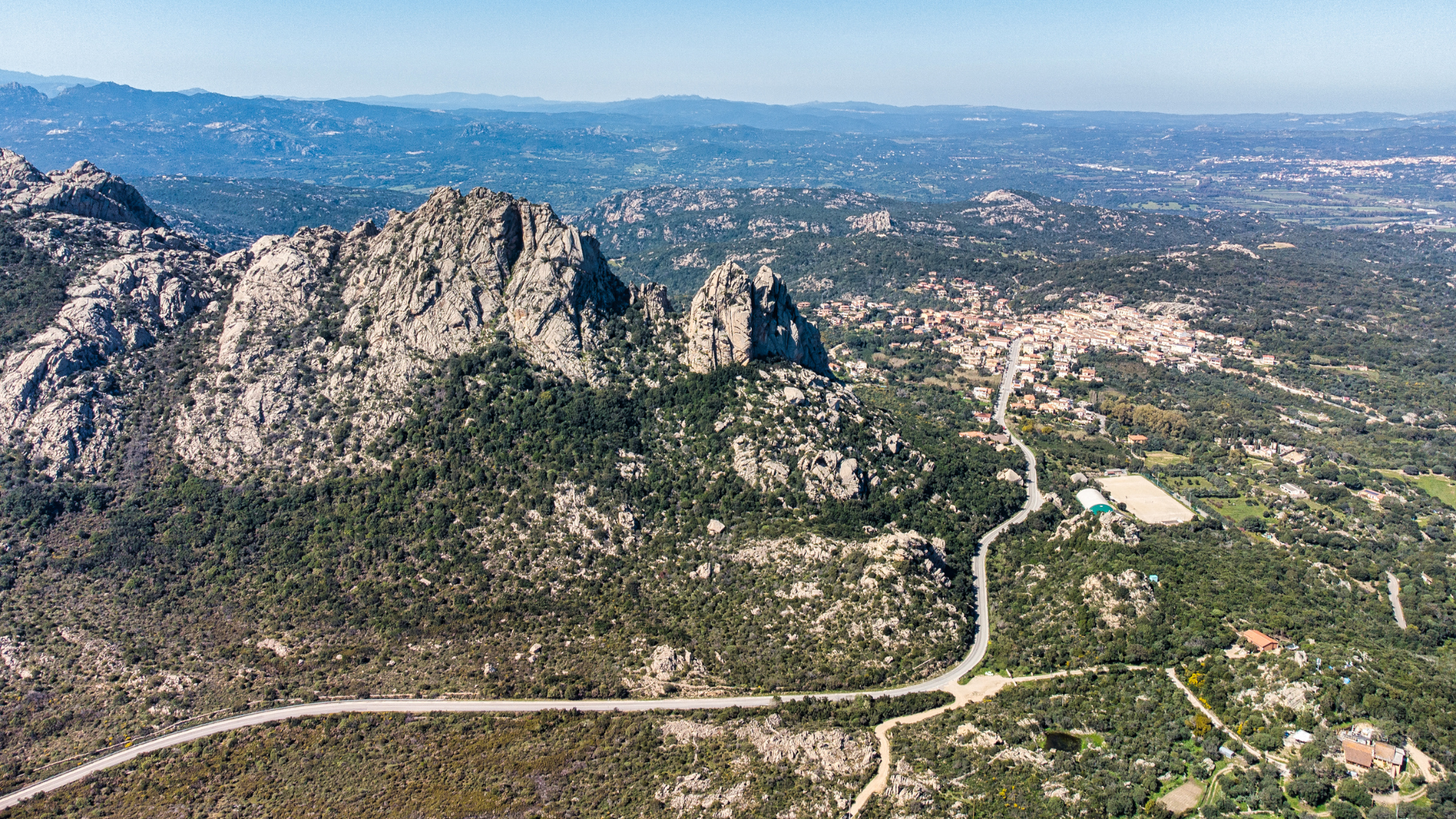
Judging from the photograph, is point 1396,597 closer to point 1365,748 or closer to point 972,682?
point 1365,748

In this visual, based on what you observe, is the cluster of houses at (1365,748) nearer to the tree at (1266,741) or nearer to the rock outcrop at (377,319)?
the tree at (1266,741)

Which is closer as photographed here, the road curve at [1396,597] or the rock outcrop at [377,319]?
the road curve at [1396,597]

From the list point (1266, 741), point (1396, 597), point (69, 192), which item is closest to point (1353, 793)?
point (1266, 741)

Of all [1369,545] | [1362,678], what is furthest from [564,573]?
[1369,545]

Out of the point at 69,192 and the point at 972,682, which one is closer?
the point at 972,682

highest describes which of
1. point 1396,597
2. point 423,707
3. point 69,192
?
point 69,192

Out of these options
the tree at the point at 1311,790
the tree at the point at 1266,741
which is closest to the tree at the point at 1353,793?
the tree at the point at 1311,790
